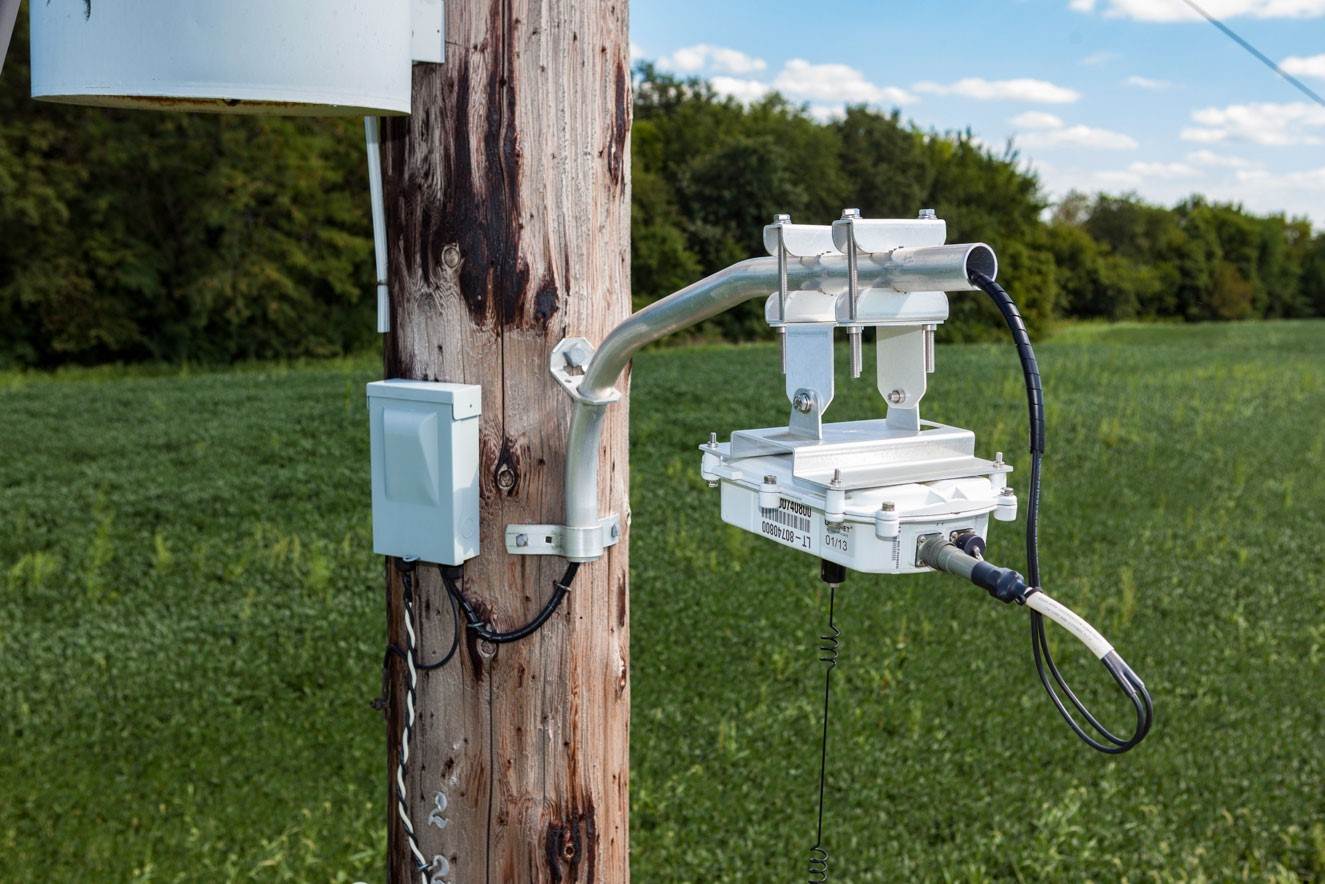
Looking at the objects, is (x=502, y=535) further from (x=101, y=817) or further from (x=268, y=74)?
(x=101, y=817)

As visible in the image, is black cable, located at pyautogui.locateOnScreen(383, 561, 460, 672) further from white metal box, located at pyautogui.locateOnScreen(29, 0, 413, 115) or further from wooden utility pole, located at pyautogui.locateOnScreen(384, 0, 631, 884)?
white metal box, located at pyautogui.locateOnScreen(29, 0, 413, 115)

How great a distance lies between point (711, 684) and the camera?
614 cm

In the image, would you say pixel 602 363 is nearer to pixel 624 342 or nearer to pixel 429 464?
pixel 624 342

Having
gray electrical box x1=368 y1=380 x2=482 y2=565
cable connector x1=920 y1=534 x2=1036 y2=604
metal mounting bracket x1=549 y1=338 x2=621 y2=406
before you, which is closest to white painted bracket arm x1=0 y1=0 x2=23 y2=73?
gray electrical box x1=368 y1=380 x2=482 y2=565

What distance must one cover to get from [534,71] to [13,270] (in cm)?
2418

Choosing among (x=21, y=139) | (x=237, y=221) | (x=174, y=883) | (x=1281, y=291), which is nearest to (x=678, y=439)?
(x=174, y=883)

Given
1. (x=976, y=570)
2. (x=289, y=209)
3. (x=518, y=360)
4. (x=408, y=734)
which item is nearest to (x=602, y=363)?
(x=518, y=360)

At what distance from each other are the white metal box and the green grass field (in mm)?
3373

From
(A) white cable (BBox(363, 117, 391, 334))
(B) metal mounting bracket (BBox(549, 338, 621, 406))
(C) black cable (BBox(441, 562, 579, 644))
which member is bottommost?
(C) black cable (BBox(441, 562, 579, 644))

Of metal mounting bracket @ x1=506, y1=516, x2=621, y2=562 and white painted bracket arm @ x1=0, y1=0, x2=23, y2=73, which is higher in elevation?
white painted bracket arm @ x1=0, y1=0, x2=23, y2=73

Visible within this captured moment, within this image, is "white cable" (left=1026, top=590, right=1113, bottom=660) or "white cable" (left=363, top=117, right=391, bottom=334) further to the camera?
"white cable" (left=363, top=117, right=391, bottom=334)

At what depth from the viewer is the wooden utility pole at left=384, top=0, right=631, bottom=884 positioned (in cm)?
197

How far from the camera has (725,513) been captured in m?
1.97

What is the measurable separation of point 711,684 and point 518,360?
14.3ft
